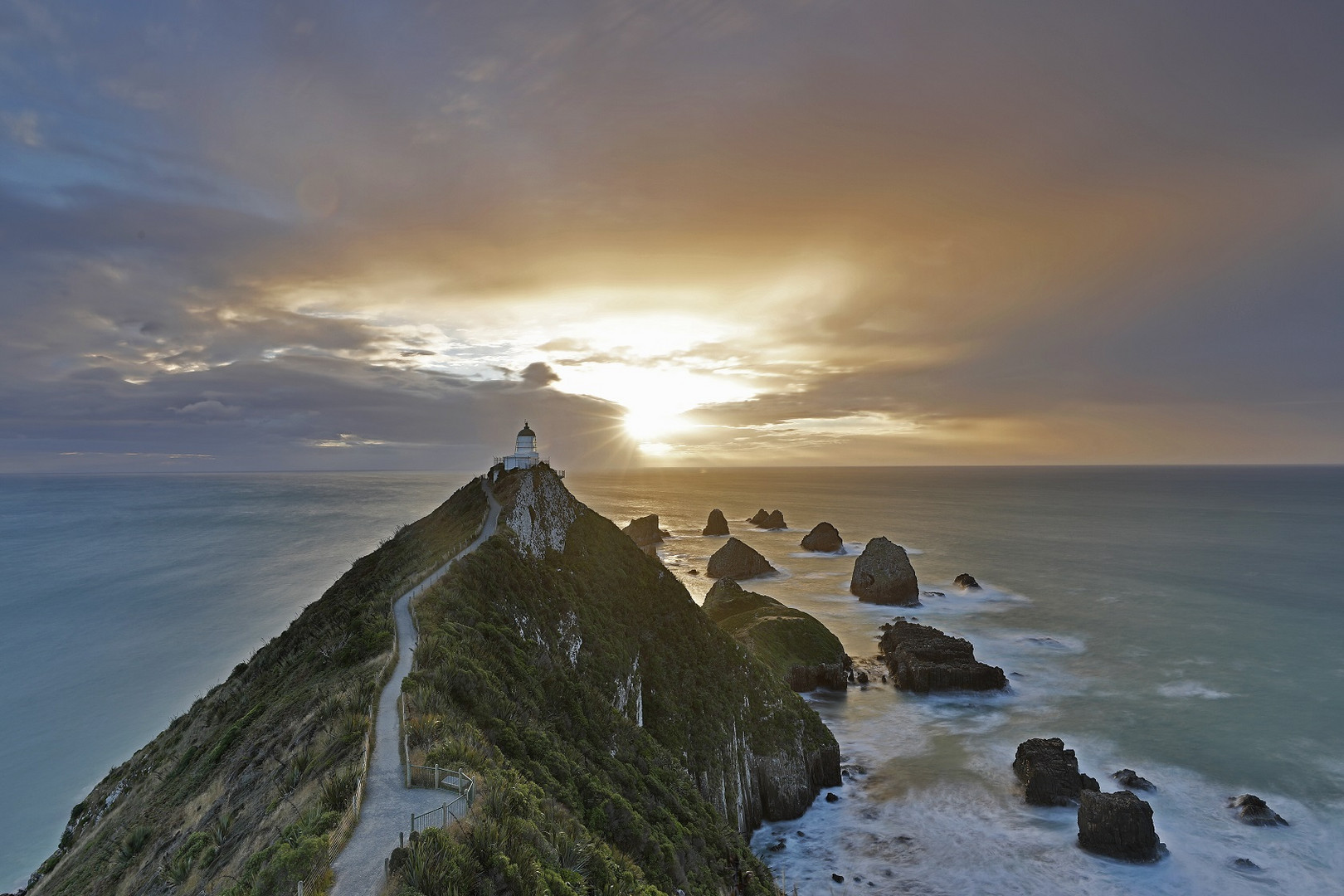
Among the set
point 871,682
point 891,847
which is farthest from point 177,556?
point 891,847

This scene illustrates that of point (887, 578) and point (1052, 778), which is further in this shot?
point (887, 578)

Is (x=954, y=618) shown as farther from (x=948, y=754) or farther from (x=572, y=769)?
(x=572, y=769)

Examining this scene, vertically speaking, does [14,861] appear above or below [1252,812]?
below

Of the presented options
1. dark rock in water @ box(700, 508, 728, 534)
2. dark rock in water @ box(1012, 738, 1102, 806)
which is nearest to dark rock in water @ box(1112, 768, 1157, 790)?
dark rock in water @ box(1012, 738, 1102, 806)

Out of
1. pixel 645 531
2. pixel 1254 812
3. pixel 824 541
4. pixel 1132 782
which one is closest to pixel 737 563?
pixel 824 541

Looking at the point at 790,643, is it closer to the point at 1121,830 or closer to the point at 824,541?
the point at 1121,830

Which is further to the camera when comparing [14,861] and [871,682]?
[871,682]
